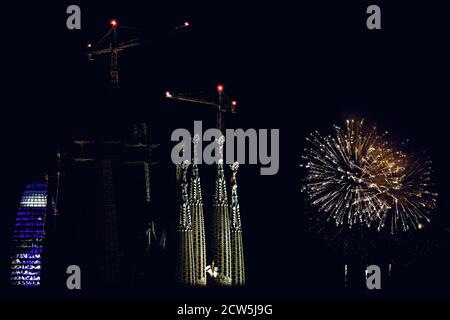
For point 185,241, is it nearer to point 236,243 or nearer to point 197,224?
point 197,224

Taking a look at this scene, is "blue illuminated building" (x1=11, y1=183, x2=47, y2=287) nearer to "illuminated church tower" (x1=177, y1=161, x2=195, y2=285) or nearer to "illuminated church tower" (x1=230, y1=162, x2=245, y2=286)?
"illuminated church tower" (x1=177, y1=161, x2=195, y2=285)

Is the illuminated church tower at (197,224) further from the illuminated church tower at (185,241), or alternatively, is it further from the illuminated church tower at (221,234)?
the illuminated church tower at (221,234)

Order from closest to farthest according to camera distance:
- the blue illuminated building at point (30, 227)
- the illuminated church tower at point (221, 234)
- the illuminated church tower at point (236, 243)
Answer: the illuminated church tower at point (236, 243)
the illuminated church tower at point (221, 234)
the blue illuminated building at point (30, 227)

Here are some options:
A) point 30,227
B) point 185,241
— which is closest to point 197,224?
point 185,241

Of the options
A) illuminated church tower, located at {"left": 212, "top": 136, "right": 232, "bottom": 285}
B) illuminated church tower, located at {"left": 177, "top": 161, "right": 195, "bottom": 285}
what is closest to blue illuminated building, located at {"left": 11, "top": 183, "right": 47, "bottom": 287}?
illuminated church tower, located at {"left": 177, "top": 161, "right": 195, "bottom": 285}

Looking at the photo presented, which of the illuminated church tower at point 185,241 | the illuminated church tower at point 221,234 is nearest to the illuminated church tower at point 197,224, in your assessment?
the illuminated church tower at point 185,241

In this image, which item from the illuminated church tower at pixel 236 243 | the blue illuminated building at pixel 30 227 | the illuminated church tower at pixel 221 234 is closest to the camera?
the illuminated church tower at pixel 236 243
